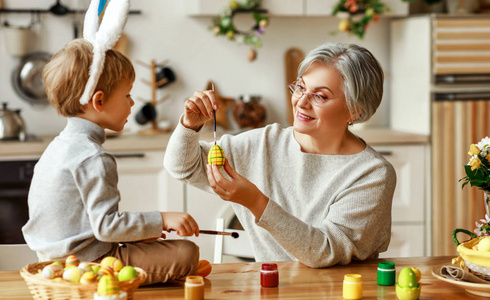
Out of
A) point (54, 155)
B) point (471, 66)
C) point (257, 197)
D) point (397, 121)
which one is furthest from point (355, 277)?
point (397, 121)

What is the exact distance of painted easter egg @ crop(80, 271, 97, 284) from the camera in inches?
46.9

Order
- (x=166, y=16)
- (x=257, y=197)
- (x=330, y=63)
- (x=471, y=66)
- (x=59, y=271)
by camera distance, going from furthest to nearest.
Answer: (x=166, y=16) < (x=471, y=66) < (x=330, y=63) < (x=257, y=197) < (x=59, y=271)

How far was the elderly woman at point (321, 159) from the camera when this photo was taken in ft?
5.76

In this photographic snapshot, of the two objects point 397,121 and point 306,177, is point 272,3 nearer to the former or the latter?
point 397,121

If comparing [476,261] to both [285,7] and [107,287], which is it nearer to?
[107,287]

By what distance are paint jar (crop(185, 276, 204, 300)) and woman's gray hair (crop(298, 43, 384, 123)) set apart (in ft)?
2.49

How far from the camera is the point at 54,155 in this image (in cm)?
137

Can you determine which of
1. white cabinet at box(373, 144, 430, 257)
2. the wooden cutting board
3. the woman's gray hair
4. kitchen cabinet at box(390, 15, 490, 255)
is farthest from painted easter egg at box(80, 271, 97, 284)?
the wooden cutting board

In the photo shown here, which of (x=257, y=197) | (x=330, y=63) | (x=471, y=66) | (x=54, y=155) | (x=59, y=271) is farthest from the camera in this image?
(x=471, y=66)

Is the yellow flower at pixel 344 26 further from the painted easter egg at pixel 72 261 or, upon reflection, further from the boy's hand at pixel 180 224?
the painted easter egg at pixel 72 261

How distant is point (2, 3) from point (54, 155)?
2.72 meters

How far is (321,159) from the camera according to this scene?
1.93m

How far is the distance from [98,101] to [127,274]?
1.29 ft

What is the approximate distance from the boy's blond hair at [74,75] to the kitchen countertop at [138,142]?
1964 mm
